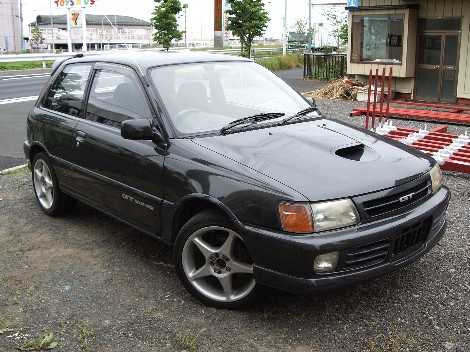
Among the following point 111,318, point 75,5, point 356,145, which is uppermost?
point 75,5

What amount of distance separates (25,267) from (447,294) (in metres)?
3.30

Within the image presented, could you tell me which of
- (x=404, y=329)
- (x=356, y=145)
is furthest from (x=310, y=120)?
(x=404, y=329)

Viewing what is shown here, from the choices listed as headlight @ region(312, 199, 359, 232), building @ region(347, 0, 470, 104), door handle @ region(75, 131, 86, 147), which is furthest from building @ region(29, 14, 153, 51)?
headlight @ region(312, 199, 359, 232)

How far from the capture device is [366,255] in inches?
130

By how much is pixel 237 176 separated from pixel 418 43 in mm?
13406

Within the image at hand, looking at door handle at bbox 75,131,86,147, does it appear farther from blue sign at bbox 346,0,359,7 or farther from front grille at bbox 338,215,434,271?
blue sign at bbox 346,0,359,7

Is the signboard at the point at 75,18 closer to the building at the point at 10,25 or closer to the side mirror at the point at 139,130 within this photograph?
the side mirror at the point at 139,130

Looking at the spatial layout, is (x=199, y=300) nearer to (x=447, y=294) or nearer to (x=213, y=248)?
(x=213, y=248)

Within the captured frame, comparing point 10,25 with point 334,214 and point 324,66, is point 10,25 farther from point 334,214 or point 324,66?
point 334,214

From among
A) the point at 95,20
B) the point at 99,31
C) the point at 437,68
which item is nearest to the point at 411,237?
the point at 437,68

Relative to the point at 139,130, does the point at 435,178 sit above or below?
below

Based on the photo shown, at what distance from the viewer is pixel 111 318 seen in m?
3.63

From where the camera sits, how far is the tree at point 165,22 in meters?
34.4

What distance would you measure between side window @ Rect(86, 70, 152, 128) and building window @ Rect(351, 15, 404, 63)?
12.3 metres
